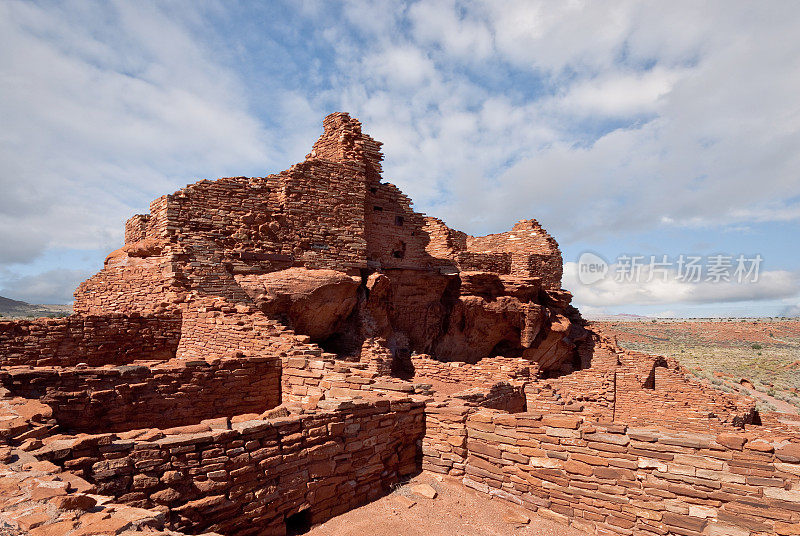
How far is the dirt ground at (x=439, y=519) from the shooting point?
193 inches

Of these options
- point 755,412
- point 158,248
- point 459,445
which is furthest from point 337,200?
point 755,412

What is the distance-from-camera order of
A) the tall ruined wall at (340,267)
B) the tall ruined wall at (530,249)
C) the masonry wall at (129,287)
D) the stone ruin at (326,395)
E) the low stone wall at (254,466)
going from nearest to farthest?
the low stone wall at (254,466) → the stone ruin at (326,395) → the masonry wall at (129,287) → the tall ruined wall at (340,267) → the tall ruined wall at (530,249)

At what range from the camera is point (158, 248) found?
38.6 ft

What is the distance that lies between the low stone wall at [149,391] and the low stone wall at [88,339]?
2878 millimetres

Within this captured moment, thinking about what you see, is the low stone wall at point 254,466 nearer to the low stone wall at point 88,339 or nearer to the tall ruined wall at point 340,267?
the tall ruined wall at point 340,267

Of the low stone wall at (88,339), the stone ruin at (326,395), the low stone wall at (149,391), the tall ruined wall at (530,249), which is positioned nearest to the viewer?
the stone ruin at (326,395)

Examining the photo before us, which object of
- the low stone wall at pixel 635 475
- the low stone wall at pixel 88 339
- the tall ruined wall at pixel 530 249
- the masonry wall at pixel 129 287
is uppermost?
the tall ruined wall at pixel 530 249

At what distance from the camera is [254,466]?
4.71 m

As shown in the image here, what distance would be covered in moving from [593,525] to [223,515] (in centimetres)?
444

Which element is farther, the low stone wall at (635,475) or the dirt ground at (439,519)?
the dirt ground at (439,519)

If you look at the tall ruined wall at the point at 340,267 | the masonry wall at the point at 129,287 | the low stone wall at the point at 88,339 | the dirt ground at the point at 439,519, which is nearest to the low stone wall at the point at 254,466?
the dirt ground at the point at 439,519

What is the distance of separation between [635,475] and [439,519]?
2440 millimetres

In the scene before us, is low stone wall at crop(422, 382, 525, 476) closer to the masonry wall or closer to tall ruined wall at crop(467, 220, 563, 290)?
the masonry wall

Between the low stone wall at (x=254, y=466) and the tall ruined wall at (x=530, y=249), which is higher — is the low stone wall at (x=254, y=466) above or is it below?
below
